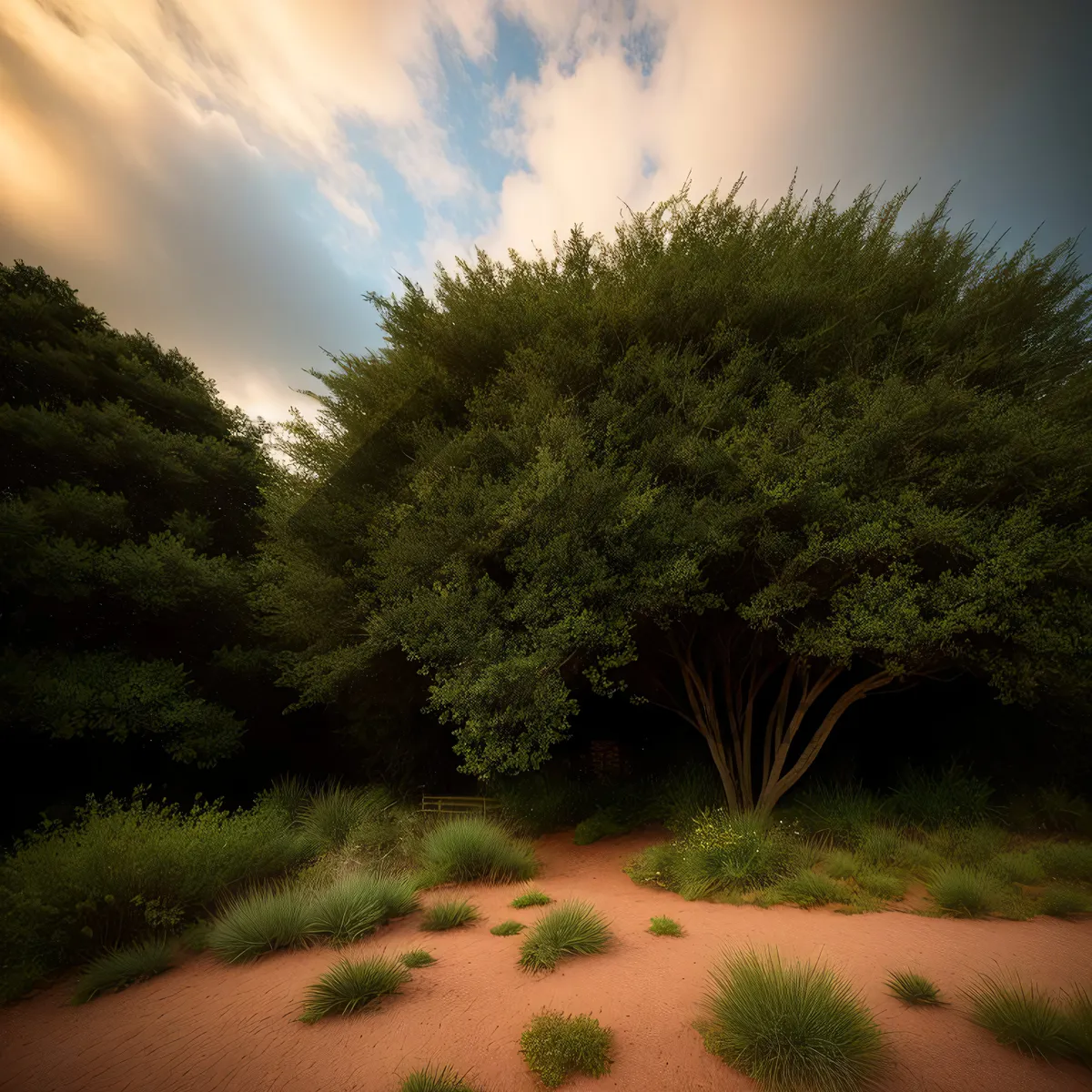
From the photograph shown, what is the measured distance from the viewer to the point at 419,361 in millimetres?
9172

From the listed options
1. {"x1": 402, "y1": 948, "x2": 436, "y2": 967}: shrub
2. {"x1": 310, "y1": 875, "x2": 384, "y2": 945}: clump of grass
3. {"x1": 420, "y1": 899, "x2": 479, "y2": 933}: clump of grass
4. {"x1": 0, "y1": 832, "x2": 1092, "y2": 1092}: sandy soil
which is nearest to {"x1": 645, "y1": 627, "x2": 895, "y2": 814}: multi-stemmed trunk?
{"x1": 0, "y1": 832, "x2": 1092, "y2": 1092}: sandy soil

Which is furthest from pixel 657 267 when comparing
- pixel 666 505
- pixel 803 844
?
pixel 803 844

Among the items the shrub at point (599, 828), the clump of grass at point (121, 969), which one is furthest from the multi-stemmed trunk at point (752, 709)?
the clump of grass at point (121, 969)

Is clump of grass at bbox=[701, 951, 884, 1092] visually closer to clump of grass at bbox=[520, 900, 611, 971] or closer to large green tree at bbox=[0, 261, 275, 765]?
clump of grass at bbox=[520, 900, 611, 971]

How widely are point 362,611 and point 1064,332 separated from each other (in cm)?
1306

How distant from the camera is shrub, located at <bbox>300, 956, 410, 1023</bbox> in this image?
372cm

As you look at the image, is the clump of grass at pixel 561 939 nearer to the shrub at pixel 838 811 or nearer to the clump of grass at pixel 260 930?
the clump of grass at pixel 260 930

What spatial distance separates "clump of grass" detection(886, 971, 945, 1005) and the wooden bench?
705 cm

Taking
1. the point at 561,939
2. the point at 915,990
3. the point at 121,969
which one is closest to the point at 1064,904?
the point at 915,990

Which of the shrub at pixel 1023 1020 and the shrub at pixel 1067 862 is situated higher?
the shrub at pixel 1023 1020

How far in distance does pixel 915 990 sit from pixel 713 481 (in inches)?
238

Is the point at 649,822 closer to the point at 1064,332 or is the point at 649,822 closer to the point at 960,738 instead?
the point at 960,738

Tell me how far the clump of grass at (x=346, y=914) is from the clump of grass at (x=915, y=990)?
472 centimetres

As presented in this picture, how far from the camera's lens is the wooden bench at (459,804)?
9492 millimetres
